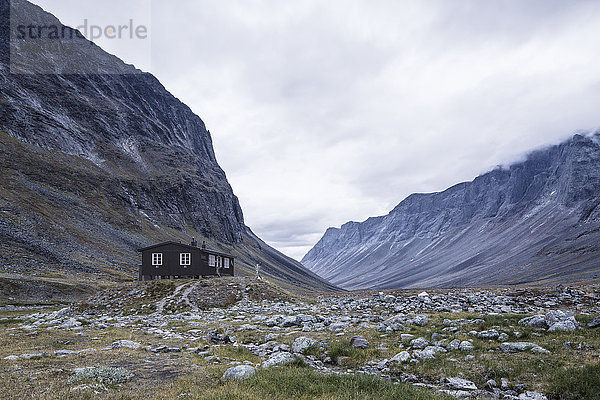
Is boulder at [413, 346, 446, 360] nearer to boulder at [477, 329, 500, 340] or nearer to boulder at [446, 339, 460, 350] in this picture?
boulder at [446, 339, 460, 350]

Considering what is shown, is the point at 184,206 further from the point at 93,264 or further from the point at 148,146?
the point at 93,264

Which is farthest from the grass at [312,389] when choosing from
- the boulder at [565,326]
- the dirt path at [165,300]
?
the dirt path at [165,300]

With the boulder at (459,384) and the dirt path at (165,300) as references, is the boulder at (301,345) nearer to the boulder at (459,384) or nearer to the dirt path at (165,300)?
the boulder at (459,384)

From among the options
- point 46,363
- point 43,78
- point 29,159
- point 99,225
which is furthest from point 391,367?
point 43,78

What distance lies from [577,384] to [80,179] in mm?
139748

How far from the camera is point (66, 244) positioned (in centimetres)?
7631

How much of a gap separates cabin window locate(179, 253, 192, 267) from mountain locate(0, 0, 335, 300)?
19.0 metres

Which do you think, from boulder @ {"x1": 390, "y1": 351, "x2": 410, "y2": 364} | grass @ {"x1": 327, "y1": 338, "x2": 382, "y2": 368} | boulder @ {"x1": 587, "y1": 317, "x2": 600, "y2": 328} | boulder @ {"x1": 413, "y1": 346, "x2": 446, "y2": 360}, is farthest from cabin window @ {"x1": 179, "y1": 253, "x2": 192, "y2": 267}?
boulder @ {"x1": 587, "y1": 317, "x2": 600, "y2": 328}

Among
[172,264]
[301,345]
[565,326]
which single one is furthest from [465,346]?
[172,264]

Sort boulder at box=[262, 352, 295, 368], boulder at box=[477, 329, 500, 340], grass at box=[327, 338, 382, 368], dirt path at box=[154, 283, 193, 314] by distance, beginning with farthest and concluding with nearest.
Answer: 1. dirt path at box=[154, 283, 193, 314]
2. boulder at box=[477, 329, 500, 340]
3. grass at box=[327, 338, 382, 368]
4. boulder at box=[262, 352, 295, 368]

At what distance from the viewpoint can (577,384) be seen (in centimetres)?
902

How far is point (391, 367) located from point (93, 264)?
78341 millimetres

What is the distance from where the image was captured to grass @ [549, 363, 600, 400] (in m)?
8.71

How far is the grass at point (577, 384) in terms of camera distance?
8711 mm
